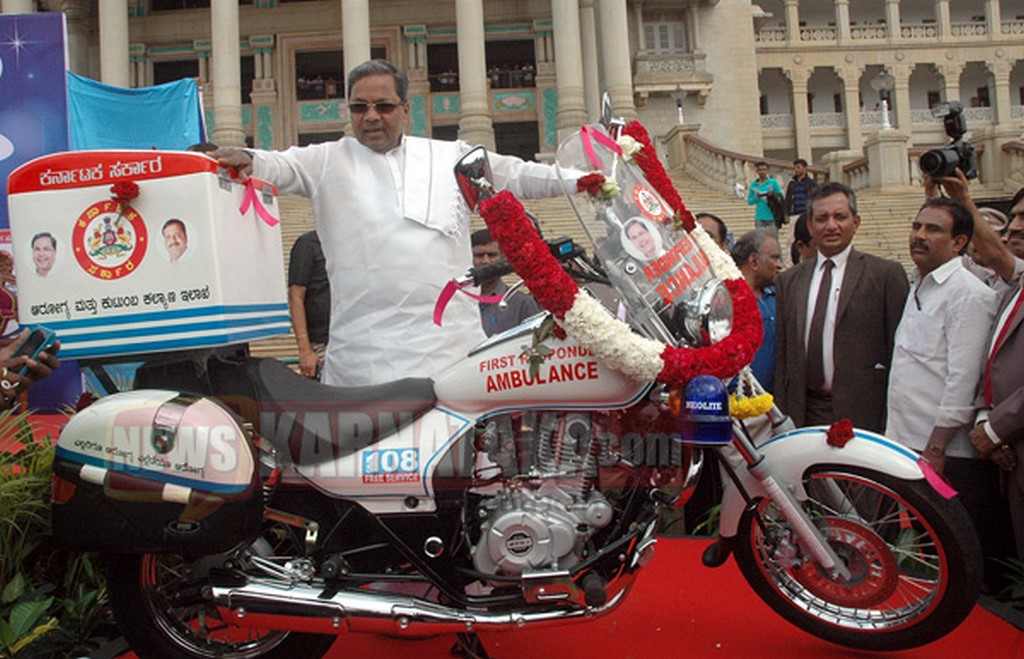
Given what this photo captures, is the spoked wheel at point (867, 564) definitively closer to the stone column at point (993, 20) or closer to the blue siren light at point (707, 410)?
the blue siren light at point (707, 410)

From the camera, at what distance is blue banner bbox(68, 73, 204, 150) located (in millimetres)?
8695

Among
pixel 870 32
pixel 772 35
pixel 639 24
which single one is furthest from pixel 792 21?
A: pixel 639 24

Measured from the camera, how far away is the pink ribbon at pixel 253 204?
2.87 metres

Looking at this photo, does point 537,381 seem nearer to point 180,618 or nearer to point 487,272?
point 487,272

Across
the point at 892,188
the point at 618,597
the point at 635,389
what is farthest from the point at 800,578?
the point at 892,188

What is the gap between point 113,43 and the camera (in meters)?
24.3

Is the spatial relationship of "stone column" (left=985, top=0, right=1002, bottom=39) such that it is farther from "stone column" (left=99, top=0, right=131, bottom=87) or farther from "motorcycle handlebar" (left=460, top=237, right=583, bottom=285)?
"motorcycle handlebar" (left=460, top=237, right=583, bottom=285)

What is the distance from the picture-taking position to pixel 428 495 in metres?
2.62

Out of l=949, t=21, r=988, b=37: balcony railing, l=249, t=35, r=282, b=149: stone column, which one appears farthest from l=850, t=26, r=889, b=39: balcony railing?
l=249, t=35, r=282, b=149: stone column

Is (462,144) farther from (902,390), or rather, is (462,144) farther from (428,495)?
(902,390)

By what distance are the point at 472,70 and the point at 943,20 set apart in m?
26.5

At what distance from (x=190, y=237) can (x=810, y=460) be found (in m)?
2.12

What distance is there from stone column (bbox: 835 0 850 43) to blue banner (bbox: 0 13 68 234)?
38137 mm

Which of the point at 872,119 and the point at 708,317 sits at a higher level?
the point at 872,119
